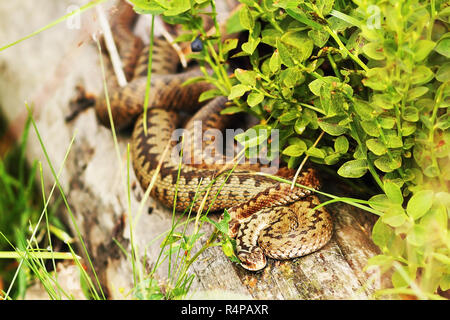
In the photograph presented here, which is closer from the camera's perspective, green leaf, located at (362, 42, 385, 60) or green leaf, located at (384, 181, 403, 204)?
green leaf, located at (362, 42, 385, 60)

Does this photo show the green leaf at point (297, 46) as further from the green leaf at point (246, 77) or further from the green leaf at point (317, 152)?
the green leaf at point (317, 152)

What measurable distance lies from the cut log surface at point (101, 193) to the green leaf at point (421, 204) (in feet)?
1.72

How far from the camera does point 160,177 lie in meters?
3.85

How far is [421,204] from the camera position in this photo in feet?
7.15

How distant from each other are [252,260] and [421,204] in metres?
1.03

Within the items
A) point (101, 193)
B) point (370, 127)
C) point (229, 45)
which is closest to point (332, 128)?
point (370, 127)

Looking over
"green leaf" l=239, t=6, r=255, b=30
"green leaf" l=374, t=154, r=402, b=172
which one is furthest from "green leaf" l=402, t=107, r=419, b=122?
"green leaf" l=239, t=6, r=255, b=30

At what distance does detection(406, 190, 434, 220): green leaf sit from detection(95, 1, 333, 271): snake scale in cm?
77

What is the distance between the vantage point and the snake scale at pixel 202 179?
291 cm

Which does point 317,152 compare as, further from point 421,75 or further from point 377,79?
point 421,75

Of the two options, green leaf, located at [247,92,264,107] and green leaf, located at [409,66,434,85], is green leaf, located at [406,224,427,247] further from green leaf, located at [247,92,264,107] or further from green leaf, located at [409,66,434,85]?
green leaf, located at [247,92,264,107]

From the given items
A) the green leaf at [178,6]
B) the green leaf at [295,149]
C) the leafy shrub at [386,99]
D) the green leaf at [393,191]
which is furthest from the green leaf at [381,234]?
the green leaf at [178,6]

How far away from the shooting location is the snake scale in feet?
9.55
